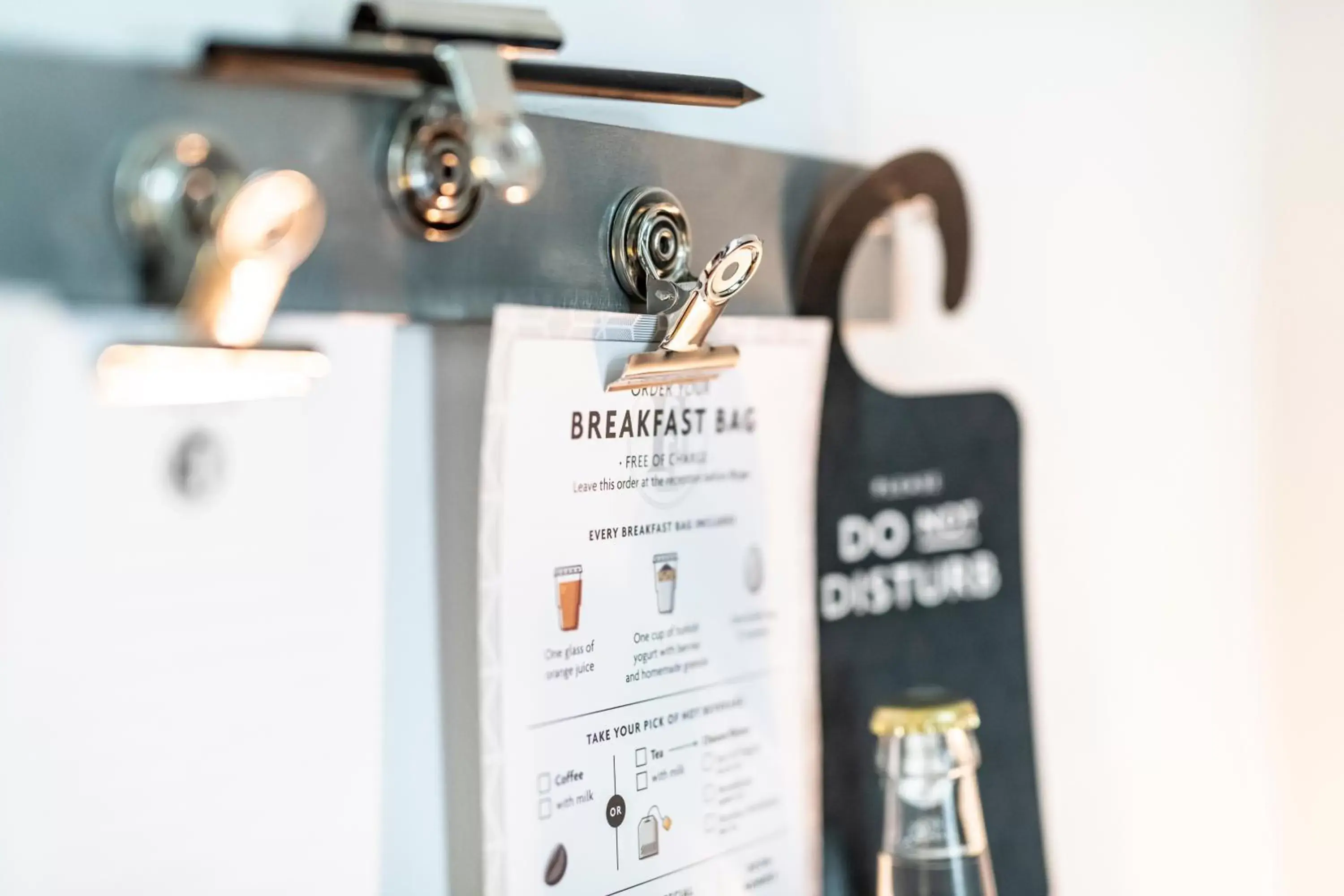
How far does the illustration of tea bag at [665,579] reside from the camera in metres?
0.54

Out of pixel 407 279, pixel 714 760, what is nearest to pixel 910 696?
pixel 714 760

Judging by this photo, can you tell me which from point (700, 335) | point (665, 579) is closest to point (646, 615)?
point (665, 579)

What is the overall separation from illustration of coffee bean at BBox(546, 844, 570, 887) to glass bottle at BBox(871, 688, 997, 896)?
0.18 metres

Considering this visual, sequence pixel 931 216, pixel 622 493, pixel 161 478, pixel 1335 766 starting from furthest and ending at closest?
pixel 1335 766 → pixel 931 216 → pixel 622 493 → pixel 161 478

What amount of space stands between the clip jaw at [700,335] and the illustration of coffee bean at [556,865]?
0.66ft

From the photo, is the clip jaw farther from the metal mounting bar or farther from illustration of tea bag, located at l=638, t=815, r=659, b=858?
illustration of tea bag, located at l=638, t=815, r=659, b=858

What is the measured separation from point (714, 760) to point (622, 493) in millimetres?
143

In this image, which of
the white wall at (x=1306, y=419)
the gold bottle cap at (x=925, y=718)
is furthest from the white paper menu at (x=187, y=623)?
the white wall at (x=1306, y=419)

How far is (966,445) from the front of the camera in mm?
693

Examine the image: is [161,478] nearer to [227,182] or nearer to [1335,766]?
[227,182]

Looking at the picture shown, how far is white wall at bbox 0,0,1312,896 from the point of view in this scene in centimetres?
72

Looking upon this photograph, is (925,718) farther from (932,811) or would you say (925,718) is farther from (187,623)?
(187,623)

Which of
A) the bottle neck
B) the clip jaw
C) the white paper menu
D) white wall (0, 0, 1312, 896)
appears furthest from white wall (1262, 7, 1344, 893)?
the white paper menu

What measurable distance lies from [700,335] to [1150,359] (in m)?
0.44
